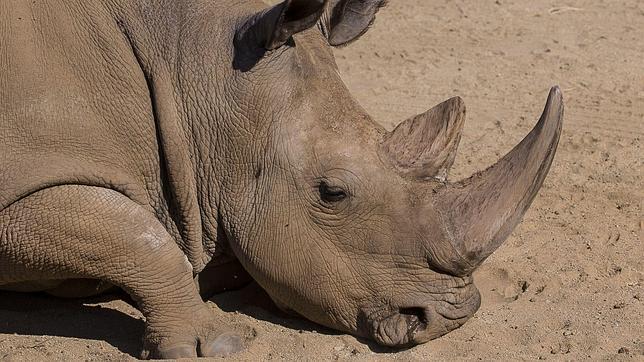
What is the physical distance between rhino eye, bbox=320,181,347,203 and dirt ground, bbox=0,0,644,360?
2.63 feet

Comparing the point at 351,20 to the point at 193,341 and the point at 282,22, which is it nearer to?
the point at 282,22

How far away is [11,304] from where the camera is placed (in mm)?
7512

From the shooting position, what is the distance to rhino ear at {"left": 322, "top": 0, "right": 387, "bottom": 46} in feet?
24.5

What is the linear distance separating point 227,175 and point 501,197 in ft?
4.75

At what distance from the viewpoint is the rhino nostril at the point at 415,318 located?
6.67 meters

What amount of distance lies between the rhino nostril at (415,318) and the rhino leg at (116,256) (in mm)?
923

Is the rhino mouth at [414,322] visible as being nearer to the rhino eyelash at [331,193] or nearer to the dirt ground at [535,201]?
the dirt ground at [535,201]

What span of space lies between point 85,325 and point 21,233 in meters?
0.93

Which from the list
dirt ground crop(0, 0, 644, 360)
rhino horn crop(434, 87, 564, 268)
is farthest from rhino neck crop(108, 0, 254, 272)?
rhino horn crop(434, 87, 564, 268)

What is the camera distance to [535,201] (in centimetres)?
882

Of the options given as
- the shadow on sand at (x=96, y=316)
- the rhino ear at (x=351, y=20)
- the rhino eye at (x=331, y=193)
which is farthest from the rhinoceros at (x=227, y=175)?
the rhino ear at (x=351, y=20)

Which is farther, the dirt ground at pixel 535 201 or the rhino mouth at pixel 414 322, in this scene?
the dirt ground at pixel 535 201

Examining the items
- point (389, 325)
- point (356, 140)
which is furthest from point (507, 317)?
point (356, 140)

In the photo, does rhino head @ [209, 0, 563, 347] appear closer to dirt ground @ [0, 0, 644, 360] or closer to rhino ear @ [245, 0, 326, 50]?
rhino ear @ [245, 0, 326, 50]
